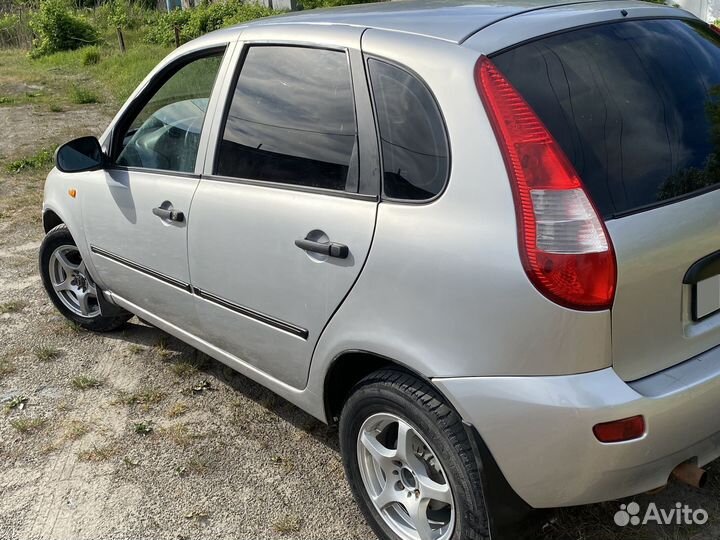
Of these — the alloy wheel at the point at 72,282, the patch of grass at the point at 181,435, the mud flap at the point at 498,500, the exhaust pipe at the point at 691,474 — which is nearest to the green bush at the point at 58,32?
the alloy wheel at the point at 72,282

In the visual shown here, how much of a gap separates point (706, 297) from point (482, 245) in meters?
0.71

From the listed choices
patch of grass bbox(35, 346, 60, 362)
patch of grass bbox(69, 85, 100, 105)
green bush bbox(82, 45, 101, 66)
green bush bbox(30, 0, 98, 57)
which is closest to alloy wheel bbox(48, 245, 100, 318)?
patch of grass bbox(35, 346, 60, 362)

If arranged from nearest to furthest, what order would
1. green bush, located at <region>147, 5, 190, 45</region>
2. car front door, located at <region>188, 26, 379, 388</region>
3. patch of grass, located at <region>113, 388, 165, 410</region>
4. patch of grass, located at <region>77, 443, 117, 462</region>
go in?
car front door, located at <region>188, 26, 379, 388</region>, patch of grass, located at <region>77, 443, 117, 462</region>, patch of grass, located at <region>113, 388, 165, 410</region>, green bush, located at <region>147, 5, 190, 45</region>

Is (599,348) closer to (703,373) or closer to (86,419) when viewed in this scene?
(703,373)

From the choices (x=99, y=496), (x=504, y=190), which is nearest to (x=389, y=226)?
(x=504, y=190)

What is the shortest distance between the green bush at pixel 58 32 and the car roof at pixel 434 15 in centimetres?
2065

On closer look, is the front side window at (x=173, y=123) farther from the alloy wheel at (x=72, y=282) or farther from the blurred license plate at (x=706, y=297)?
the blurred license plate at (x=706, y=297)

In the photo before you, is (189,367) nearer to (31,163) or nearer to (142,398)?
(142,398)

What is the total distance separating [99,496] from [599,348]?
2.12 meters

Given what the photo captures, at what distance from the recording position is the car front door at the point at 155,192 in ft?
10.3

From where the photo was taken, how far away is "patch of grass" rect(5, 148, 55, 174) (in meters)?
8.62

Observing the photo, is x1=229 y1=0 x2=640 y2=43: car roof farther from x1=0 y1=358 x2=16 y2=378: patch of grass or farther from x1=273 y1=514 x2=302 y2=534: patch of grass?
x1=0 y1=358 x2=16 y2=378: patch of grass

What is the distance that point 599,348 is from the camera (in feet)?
6.27

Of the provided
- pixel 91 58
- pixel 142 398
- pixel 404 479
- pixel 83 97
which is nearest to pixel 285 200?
pixel 404 479
